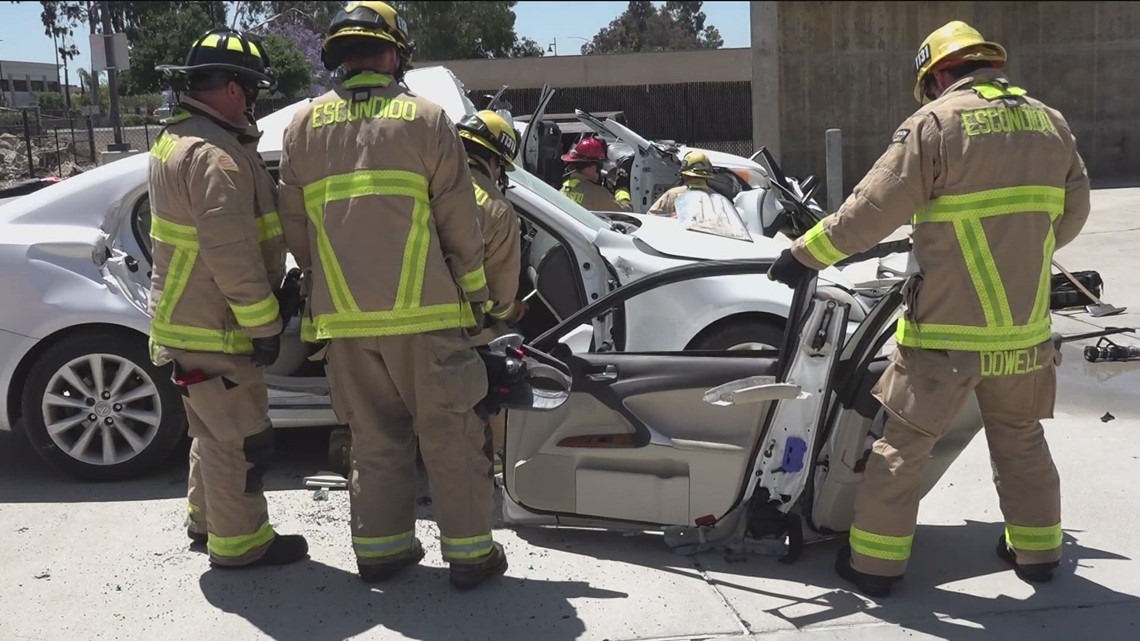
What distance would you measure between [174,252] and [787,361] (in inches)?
87.0

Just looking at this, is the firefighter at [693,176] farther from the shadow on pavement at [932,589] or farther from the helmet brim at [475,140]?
the shadow on pavement at [932,589]

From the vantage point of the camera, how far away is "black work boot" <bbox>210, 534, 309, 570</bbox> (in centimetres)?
411

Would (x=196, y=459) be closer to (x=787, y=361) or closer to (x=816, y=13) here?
(x=787, y=361)

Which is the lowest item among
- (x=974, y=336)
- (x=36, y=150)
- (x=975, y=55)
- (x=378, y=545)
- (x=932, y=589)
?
(x=932, y=589)

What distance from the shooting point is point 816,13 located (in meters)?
17.9

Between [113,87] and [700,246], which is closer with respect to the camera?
[700,246]

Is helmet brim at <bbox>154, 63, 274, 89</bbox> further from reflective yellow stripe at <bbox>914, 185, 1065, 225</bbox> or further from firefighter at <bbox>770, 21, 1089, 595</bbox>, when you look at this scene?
reflective yellow stripe at <bbox>914, 185, 1065, 225</bbox>

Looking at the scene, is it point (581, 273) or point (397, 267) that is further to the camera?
point (581, 273)

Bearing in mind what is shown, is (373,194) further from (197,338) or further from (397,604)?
(397,604)

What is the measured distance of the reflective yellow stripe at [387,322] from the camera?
361cm

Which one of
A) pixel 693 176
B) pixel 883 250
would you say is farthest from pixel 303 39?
pixel 883 250

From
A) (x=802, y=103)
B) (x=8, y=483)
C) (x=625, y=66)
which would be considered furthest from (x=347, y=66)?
(x=625, y=66)

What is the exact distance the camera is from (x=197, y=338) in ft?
12.5

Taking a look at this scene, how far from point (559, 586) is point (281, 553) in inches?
42.9
